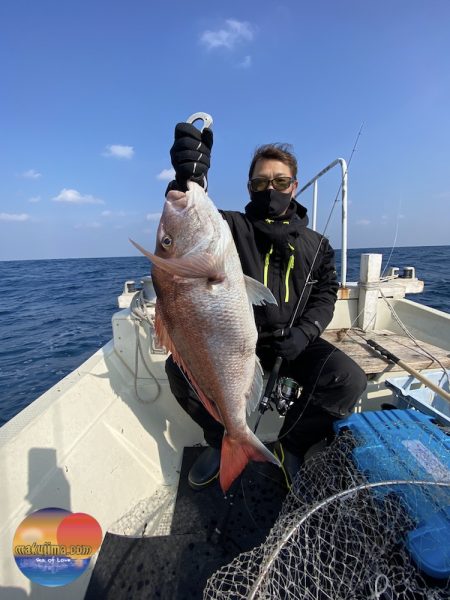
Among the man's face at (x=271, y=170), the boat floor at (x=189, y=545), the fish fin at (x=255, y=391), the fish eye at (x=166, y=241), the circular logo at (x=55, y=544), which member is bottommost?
the boat floor at (x=189, y=545)

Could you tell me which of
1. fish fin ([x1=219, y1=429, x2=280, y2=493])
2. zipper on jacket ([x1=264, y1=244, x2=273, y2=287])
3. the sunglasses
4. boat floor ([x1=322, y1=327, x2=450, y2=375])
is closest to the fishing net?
fish fin ([x1=219, y1=429, x2=280, y2=493])

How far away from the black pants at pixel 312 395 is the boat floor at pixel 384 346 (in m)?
0.62

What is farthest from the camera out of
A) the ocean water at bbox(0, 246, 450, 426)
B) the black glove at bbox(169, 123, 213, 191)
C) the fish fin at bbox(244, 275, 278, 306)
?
the ocean water at bbox(0, 246, 450, 426)

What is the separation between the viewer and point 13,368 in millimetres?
7539

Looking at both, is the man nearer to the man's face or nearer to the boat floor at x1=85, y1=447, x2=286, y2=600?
the man's face

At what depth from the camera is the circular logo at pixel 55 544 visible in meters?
1.93

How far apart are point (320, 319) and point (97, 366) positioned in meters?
2.25

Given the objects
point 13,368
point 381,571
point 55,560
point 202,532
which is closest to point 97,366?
point 55,560

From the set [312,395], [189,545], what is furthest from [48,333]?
[312,395]

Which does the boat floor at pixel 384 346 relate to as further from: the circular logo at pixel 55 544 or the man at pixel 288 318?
the circular logo at pixel 55 544

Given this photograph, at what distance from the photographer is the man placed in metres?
2.45

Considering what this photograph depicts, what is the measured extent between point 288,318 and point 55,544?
236cm

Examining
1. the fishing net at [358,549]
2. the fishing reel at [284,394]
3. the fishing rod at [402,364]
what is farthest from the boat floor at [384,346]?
the fishing net at [358,549]

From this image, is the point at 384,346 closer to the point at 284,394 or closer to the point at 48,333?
the point at 284,394
